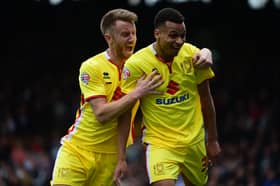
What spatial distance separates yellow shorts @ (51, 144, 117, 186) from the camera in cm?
938

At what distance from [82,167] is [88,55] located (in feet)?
47.4

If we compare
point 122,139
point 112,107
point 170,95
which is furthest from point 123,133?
point 170,95

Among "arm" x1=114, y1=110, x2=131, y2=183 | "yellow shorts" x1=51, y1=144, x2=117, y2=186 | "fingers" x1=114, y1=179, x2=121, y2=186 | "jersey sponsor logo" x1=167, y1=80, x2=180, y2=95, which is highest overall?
"jersey sponsor logo" x1=167, y1=80, x2=180, y2=95

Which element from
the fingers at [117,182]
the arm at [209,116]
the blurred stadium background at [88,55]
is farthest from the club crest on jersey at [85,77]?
the blurred stadium background at [88,55]

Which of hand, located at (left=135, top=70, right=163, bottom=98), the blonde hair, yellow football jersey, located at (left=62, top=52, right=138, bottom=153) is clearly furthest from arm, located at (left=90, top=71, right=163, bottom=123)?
the blonde hair

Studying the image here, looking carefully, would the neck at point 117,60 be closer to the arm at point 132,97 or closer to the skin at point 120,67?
the skin at point 120,67

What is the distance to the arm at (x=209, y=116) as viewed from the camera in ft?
30.0

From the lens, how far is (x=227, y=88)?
21688 millimetres

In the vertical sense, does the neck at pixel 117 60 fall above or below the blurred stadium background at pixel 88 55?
above

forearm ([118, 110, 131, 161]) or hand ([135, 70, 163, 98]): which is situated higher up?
hand ([135, 70, 163, 98])

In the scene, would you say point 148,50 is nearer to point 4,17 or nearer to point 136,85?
point 136,85

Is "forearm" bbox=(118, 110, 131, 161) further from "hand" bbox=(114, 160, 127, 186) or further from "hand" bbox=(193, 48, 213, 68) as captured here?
"hand" bbox=(193, 48, 213, 68)

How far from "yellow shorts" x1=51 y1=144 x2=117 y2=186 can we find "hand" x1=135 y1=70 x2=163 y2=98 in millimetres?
936

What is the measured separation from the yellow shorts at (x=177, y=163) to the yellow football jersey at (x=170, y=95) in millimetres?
82
